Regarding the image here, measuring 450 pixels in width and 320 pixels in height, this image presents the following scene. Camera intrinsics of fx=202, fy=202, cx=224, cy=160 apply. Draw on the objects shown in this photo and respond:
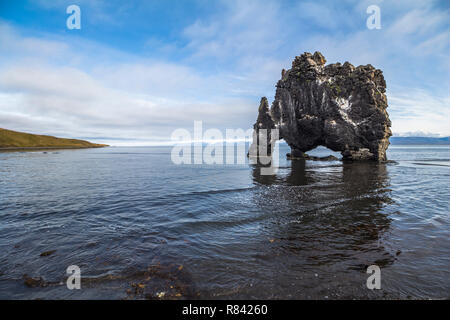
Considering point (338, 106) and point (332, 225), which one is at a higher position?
point (338, 106)

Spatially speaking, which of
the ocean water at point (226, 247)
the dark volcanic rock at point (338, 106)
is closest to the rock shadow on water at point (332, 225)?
the ocean water at point (226, 247)

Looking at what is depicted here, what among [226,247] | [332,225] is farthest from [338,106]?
[226,247]

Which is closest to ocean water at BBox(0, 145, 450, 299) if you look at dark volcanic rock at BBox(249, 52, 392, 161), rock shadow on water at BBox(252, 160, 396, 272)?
rock shadow on water at BBox(252, 160, 396, 272)

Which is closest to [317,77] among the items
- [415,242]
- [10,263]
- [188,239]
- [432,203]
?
→ [432,203]

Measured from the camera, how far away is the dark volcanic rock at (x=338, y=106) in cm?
→ 5488

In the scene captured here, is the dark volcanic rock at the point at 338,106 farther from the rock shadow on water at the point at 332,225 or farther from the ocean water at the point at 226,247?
the ocean water at the point at 226,247

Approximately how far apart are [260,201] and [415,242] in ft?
35.4

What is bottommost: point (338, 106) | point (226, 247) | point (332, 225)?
point (226, 247)

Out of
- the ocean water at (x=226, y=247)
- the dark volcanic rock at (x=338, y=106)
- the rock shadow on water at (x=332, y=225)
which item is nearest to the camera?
the ocean water at (x=226, y=247)

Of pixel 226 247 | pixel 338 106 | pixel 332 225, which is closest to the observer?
pixel 226 247

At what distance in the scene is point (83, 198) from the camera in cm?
1959

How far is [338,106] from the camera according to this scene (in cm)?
5678

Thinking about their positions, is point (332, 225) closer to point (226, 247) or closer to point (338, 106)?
point (226, 247)

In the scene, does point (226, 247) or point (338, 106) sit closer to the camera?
point (226, 247)
